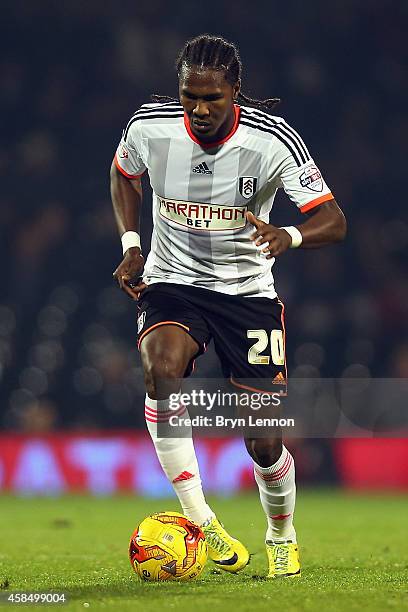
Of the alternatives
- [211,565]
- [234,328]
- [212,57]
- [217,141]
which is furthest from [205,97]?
[211,565]

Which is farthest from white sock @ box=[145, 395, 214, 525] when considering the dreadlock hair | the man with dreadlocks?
the dreadlock hair

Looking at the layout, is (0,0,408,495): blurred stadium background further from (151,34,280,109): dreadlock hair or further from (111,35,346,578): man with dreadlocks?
(151,34,280,109): dreadlock hair

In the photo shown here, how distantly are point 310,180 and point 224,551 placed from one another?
67.5 inches

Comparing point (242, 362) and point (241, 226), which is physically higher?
point (241, 226)

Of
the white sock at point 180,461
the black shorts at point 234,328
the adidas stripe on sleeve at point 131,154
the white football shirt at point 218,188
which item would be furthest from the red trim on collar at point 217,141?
the white sock at point 180,461

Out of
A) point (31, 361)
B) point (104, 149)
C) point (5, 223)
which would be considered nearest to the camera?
point (31, 361)

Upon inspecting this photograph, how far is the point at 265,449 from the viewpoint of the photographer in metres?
4.96

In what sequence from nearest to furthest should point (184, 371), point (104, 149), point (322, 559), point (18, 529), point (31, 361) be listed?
point (184, 371) < point (322, 559) < point (18, 529) < point (31, 361) < point (104, 149)

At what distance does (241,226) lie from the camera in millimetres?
5133

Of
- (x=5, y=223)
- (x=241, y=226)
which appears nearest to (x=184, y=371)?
(x=241, y=226)

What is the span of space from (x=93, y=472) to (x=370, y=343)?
3500 millimetres

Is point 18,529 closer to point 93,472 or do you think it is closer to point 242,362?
point 242,362

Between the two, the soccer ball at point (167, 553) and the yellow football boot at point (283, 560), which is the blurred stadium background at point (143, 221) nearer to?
the yellow football boot at point (283, 560)

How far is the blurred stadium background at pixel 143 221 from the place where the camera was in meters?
12.2
